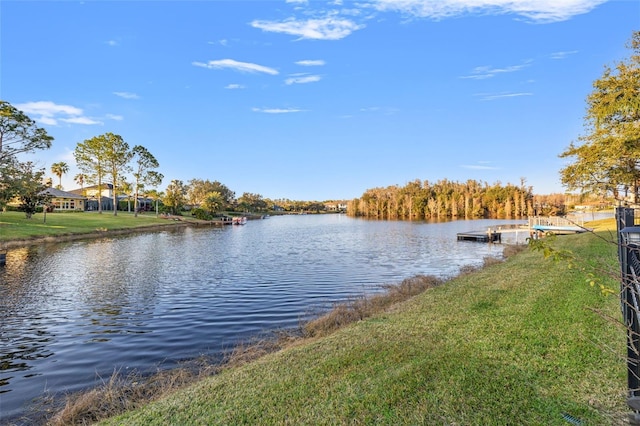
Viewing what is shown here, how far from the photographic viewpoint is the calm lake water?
8055 mm

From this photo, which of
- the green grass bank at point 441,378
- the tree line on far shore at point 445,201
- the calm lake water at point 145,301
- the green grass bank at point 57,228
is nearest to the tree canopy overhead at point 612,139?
the calm lake water at point 145,301

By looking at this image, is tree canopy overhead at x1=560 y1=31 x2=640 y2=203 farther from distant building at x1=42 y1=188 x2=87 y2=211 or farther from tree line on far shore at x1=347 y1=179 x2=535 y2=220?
tree line on far shore at x1=347 y1=179 x2=535 y2=220

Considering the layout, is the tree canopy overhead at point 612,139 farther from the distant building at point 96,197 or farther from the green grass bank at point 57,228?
the distant building at point 96,197

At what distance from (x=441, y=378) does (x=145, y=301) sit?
12.3 meters

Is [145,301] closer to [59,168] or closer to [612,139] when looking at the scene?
[612,139]

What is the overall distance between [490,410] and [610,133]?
25.6 metres

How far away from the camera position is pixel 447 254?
27.2m

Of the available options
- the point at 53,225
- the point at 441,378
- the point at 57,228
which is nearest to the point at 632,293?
the point at 441,378

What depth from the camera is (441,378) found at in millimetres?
4684

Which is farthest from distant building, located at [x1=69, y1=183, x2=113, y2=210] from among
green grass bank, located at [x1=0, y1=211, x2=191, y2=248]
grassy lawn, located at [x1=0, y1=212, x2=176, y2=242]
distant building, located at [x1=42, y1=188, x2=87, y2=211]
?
green grass bank, located at [x1=0, y1=211, x2=191, y2=248]

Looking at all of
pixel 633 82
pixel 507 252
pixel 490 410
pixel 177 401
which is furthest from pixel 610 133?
pixel 177 401

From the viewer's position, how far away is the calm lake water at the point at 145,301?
8055 millimetres

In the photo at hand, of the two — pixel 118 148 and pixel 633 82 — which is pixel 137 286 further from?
pixel 118 148

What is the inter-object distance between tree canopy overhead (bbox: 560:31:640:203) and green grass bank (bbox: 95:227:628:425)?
17.9m
